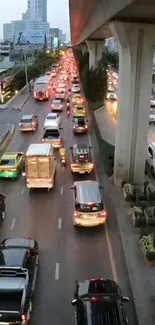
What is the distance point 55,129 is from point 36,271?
19978 mm

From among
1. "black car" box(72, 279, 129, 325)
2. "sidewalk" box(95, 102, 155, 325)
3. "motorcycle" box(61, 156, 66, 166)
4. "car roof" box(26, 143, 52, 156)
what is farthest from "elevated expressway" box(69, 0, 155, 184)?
"black car" box(72, 279, 129, 325)

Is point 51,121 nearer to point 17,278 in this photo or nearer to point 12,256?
point 12,256

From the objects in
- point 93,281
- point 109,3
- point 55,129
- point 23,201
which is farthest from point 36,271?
point 55,129

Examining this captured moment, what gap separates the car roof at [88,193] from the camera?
61.0ft

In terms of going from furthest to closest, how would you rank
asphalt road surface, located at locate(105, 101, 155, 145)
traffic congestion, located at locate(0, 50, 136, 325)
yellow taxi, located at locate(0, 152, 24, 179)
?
1. asphalt road surface, located at locate(105, 101, 155, 145)
2. yellow taxi, located at locate(0, 152, 24, 179)
3. traffic congestion, located at locate(0, 50, 136, 325)

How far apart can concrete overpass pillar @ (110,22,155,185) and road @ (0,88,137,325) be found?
2577 mm

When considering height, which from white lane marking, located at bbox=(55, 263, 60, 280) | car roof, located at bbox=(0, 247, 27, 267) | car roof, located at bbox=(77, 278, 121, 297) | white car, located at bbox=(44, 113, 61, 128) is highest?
car roof, located at bbox=(77, 278, 121, 297)

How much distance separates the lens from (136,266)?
15508 mm

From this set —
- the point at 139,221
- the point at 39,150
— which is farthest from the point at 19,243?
the point at 39,150

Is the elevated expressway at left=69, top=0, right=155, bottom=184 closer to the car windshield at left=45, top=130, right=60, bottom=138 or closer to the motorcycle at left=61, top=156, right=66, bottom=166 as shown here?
the motorcycle at left=61, top=156, right=66, bottom=166

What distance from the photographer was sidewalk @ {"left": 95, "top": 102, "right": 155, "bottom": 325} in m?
12.9

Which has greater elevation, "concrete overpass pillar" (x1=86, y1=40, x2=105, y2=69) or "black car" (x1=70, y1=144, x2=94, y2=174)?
"concrete overpass pillar" (x1=86, y1=40, x2=105, y2=69)

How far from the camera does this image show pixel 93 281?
12.9 metres

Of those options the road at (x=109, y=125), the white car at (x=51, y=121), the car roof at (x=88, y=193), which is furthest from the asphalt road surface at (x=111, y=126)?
the car roof at (x=88, y=193)
